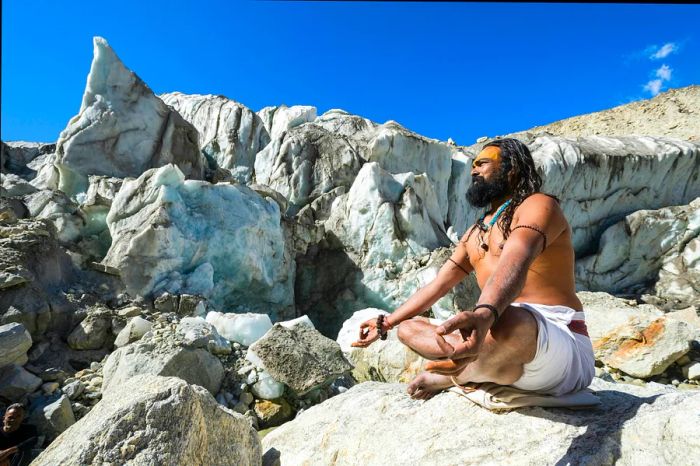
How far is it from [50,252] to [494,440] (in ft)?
24.0

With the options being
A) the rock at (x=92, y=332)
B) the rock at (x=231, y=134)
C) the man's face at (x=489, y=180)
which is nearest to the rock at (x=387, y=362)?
the rock at (x=92, y=332)

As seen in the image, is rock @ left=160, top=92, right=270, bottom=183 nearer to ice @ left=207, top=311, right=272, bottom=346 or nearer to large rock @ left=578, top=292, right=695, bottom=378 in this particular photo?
ice @ left=207, top=311, right=272, bottom=346

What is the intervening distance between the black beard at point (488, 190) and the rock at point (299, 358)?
12.7ft

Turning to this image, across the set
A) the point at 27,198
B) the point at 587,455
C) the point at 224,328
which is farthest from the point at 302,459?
the point at 27,198

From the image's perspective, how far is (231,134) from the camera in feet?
67.4

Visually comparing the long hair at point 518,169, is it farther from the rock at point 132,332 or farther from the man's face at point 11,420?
the rock at point 132,332

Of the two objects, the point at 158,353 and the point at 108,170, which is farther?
the point at 108,170

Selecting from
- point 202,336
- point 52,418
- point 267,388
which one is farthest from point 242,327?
point 52,418

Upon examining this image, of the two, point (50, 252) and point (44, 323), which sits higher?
point (50, 252)

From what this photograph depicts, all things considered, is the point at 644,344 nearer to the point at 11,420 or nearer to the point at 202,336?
the point at 202,336

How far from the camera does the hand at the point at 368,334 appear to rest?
2422 millimetres

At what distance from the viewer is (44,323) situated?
20.0ft

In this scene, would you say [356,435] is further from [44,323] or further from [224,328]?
[44,323]

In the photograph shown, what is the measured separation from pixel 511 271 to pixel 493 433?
953 millimetres
